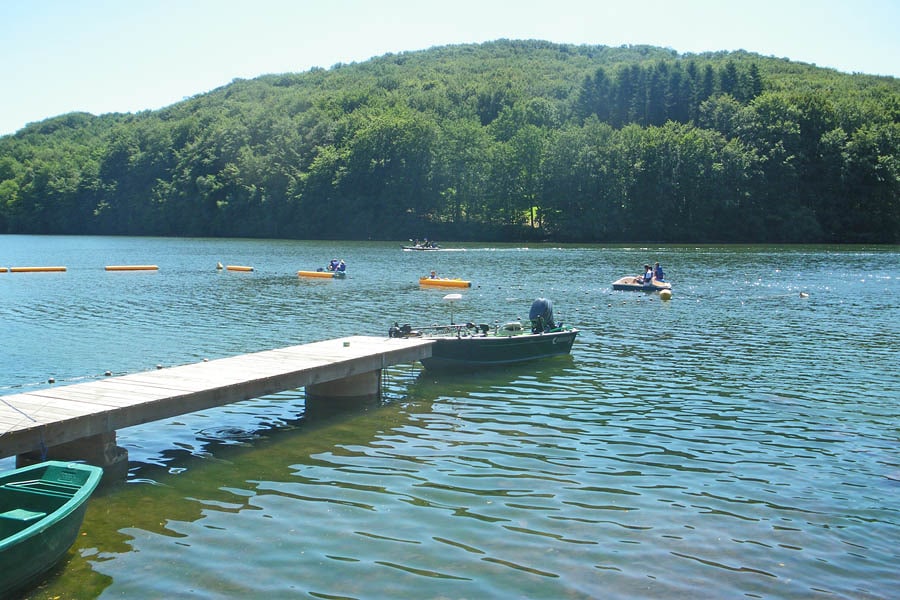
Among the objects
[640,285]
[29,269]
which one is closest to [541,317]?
[640,285]

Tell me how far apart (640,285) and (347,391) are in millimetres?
32058

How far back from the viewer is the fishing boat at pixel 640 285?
159 feet

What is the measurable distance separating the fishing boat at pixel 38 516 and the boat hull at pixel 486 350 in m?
12.3

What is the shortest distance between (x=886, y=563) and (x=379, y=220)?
12158 centimetres

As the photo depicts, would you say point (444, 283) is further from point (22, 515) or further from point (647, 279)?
point (22, 515)

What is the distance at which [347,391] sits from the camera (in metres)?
20.4

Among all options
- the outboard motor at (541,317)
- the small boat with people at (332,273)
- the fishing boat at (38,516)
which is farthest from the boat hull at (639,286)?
the fishing boat at (38,516)

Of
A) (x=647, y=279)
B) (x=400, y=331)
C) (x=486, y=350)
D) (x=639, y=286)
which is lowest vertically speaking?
(x=486, y=350)

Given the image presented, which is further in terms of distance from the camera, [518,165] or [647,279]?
[518,165]

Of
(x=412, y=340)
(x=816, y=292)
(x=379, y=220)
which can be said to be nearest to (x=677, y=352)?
(x=412, y=340)

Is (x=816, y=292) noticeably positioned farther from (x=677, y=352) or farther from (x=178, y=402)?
(x=178, y=402)

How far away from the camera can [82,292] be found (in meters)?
47.5

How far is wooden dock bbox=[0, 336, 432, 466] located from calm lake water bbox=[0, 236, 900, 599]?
940 millimetres

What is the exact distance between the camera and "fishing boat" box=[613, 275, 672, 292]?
4838 cm
